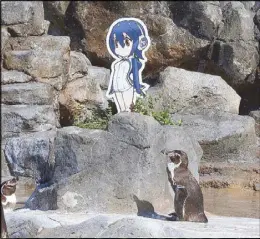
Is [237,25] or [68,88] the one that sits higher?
[237,25]

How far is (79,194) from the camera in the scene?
7352 mm

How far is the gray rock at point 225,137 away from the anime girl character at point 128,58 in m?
3.02

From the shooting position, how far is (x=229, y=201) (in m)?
9.32

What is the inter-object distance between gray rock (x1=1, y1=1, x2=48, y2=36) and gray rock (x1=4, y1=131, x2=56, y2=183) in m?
3.42

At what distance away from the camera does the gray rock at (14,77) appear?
1156cm

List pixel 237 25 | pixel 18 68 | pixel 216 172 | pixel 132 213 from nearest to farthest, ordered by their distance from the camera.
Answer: pixel 132 213, pixel 216 172, pixel 18 68, pixel 237 25

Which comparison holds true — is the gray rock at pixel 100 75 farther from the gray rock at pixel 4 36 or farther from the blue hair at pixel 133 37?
the blue hair at pixel 133 37

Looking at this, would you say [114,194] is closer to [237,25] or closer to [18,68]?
[18,68]

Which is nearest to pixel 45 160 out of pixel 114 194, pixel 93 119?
pixel 93 119

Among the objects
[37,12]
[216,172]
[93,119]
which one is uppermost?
[37,12]

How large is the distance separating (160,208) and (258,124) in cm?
546

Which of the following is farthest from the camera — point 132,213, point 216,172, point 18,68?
point 18,68

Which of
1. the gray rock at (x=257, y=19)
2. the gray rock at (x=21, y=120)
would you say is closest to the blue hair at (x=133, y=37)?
the gray rock at (x=21, y=120)

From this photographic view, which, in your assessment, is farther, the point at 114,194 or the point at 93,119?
the point at 93,119
